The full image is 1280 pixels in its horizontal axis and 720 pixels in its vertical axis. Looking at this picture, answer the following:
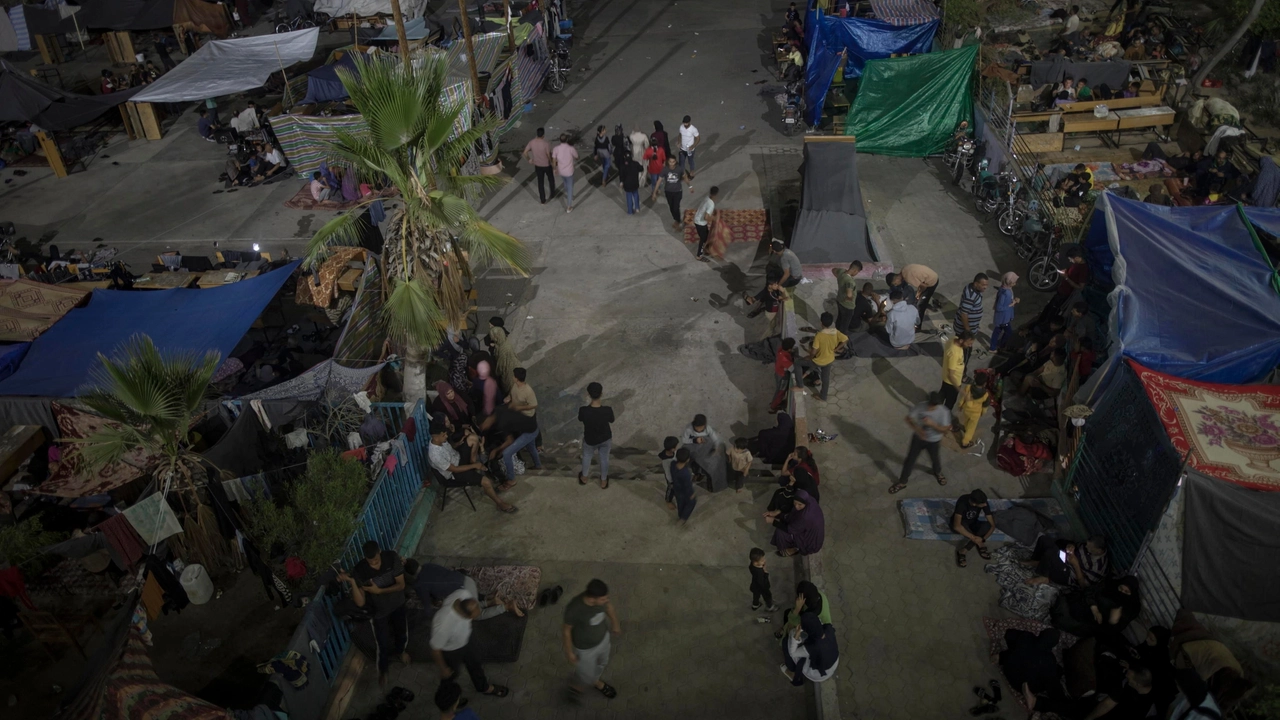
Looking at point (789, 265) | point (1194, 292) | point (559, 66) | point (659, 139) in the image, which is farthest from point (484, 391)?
point (559, 66)

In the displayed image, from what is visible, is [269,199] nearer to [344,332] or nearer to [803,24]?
[344,332]

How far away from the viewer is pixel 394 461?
366 inches

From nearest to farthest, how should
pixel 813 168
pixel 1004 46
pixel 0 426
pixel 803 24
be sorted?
pixel 0 426 → pixel 813 168 → pixel 1004 46 → pixel 803 24

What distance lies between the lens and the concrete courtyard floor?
816 cm

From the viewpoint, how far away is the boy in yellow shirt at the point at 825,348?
10609mm

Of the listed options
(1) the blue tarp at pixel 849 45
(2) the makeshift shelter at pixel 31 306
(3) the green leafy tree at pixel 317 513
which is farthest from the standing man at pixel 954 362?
(2) the makeshift shelter at pixel 31 306

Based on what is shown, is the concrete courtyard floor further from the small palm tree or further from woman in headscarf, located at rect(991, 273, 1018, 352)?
the small palm tree

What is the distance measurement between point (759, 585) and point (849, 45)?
14.6 metres

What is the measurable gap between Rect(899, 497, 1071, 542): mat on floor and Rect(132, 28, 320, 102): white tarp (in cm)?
1746

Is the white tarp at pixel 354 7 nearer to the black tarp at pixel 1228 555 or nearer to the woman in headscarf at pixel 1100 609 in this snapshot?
the woman in headscarf at pixel 1100 609

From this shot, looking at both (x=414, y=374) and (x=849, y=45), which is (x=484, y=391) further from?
(x=849, y=45)

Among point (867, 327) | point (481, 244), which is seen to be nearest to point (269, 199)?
Answer: point (481, 244)

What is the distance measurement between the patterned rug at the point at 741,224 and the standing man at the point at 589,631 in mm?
9145

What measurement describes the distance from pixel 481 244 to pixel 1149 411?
23.8ft
